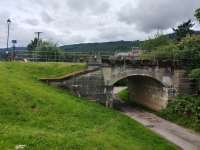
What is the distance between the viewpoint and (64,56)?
37.4 metres

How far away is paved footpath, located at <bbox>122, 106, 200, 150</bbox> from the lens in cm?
2231

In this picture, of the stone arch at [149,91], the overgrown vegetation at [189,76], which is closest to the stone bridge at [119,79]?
the stone arch at [149,91]

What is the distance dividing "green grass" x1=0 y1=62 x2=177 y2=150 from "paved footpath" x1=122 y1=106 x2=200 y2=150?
4.27 ft

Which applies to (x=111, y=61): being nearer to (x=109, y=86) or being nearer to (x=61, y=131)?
(x=109, y=86)

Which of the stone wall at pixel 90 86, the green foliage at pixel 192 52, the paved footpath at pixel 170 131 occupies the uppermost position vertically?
the green foliage at pixel 192 52

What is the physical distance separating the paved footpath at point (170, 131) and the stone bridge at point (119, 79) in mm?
2611

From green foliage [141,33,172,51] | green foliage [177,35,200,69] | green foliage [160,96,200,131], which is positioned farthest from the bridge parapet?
green foliage [141,33,172,51]

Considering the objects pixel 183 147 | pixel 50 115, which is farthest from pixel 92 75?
pixel 183 147

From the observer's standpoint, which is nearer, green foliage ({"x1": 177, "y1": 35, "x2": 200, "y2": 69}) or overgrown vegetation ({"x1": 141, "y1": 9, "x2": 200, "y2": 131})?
overgrown vegetation ({"x1": 141, "y1": 9, "x2": 200, "y2": 131})

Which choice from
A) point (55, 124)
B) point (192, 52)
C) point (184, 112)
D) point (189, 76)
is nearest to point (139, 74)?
point (189, 76)

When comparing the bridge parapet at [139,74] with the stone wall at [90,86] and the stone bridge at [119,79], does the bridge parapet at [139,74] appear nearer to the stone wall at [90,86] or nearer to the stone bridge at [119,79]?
the stone bridge at [119,79]

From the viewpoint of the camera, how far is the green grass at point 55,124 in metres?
15.5

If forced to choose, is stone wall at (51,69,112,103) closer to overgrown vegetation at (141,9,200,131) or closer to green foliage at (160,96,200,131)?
overgrown vegetation at (141,9,200,131)

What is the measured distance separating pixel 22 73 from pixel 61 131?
13176 millimetres
